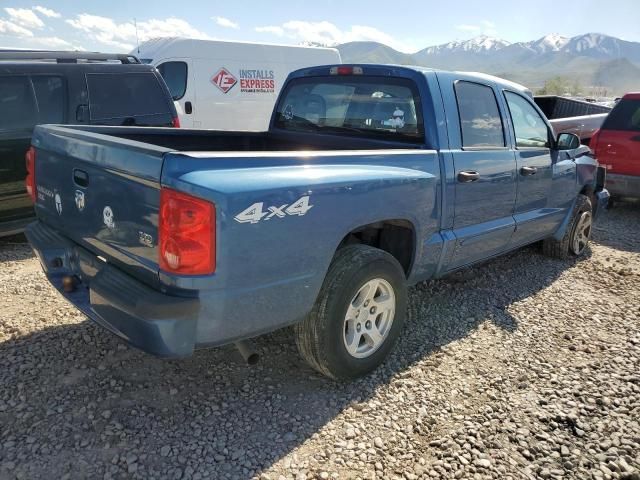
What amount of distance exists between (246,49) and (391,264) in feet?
31.7

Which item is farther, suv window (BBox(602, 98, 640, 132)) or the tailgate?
suv window (BBox(602, 98, 640, 132))

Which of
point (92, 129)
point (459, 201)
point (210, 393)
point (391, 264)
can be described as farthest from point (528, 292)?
point (92, 129)

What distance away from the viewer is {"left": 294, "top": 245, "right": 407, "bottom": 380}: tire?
2.89 metres

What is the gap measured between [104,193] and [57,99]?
3.74 m

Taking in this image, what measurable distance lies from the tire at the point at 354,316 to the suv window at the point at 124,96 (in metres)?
4.23

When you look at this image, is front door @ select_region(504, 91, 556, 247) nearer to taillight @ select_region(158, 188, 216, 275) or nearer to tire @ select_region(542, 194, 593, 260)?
tire @ select_region(542, 194, 593, 260)

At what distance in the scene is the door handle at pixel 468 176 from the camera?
11.7ft

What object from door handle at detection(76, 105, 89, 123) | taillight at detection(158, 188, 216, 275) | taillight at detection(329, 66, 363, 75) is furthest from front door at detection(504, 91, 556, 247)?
door handle at detection(76, 105, 89, 123)

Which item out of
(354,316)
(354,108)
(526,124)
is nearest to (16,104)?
(354,108)

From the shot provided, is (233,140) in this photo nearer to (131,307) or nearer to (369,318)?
(369,318)

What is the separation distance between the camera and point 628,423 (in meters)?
2.97

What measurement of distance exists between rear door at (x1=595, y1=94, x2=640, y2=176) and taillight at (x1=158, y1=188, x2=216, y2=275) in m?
7.26

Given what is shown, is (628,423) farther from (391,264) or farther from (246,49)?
(246,49)

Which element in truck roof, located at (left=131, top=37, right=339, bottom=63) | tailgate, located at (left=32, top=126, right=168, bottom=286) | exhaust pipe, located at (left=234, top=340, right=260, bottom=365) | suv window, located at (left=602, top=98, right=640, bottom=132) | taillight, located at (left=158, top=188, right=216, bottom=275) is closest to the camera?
taillight, located at (left=158, top=188, right=216, bottom=275)
